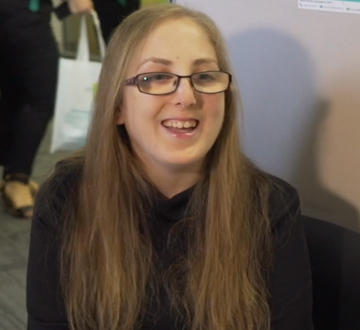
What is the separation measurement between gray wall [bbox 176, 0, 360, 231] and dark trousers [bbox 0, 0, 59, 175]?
105cm

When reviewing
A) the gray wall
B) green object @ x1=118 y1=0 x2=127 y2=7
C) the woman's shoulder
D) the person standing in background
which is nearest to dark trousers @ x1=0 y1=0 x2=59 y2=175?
the person standing in background

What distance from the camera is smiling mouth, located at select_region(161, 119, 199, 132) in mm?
1015

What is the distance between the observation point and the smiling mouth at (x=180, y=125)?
1.01 m

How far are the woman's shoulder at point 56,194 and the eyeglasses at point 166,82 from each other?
234mm

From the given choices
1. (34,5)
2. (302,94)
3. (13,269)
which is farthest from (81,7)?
(302,94)

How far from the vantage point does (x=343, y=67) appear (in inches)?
48.2

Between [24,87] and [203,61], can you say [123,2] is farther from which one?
[203,61]

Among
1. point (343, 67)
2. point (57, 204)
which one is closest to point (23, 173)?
point (57, 204)

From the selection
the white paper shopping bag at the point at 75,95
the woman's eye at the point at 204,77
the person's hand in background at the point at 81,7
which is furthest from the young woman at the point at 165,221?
the person's hand in background at the point at 81,7

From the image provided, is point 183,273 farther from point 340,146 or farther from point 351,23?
point 351,23

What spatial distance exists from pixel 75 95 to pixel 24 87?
46 cm

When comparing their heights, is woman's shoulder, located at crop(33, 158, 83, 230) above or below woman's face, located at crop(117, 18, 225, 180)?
below

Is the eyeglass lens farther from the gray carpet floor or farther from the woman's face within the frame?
the gray carpet floor

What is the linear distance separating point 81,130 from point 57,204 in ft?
3.24
